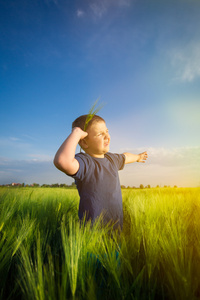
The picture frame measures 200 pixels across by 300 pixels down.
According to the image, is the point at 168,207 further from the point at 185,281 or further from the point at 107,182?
the point at 185,281

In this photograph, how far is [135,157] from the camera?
7.86 ft

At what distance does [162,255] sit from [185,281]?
189 mm

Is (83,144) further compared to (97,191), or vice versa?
(83,144)

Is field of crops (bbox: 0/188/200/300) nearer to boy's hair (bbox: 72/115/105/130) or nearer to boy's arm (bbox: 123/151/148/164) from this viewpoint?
boy's hair (bbox: 72/115/105/130)

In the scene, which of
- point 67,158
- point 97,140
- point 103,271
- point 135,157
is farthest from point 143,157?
point 103,271

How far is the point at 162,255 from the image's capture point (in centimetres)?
80

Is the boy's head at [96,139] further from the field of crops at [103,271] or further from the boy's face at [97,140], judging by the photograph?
the field of crops at [103,271]

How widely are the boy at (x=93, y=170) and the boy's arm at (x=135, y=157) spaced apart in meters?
0.32

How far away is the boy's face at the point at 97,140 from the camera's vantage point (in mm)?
1830

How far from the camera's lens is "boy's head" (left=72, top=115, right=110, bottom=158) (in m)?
1.83

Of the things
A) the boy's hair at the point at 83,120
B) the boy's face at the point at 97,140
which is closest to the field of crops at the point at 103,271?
the boy's face at the point at 97,140

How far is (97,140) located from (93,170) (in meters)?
0.27

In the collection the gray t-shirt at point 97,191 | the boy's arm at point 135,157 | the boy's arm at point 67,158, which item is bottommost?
the gray t-shirt at point 97,191

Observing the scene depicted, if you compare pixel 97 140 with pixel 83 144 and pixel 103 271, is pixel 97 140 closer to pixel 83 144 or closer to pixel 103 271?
pixel 83 144
